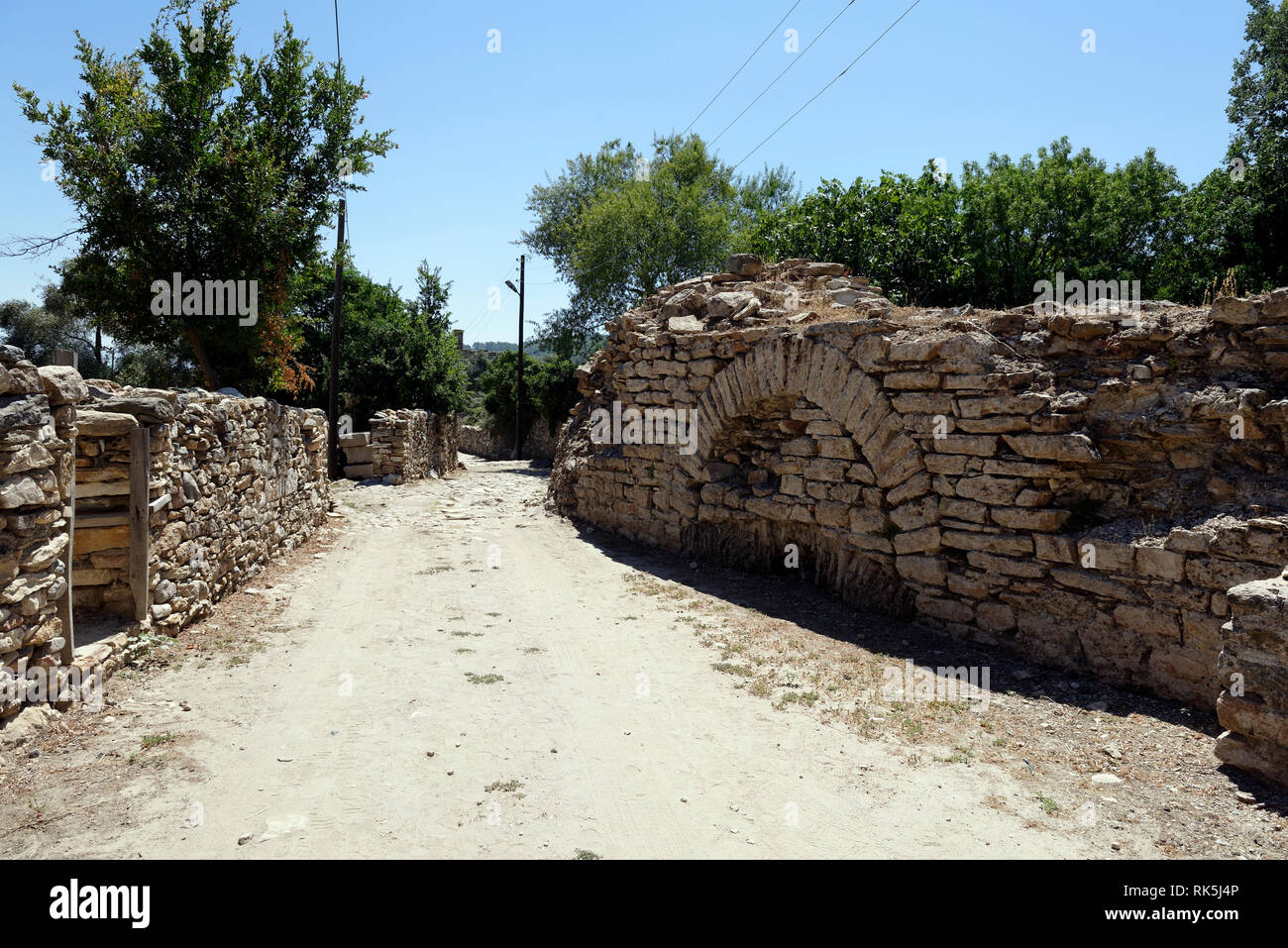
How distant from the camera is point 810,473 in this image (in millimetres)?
7719

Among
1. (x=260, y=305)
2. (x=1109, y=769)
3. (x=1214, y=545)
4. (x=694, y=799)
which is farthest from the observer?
(x=260, y=305)

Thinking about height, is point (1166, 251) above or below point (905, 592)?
above

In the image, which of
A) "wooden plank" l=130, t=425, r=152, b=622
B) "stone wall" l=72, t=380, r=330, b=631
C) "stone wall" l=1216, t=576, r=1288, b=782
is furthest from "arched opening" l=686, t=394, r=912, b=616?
"wooden plank" l=130, t=425, r=152, b=622

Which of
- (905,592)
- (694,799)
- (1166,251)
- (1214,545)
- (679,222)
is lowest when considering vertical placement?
(694,799)

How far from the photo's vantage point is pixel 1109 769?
4219mm

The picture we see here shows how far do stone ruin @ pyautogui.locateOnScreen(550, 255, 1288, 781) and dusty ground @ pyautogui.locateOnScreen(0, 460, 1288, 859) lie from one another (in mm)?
379

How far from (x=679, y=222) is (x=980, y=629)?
72.9 ft

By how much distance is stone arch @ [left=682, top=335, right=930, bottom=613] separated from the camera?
6.89 metres

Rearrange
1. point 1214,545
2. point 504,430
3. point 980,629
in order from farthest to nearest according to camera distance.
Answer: point 504,430
point 980,629
point 1214,545

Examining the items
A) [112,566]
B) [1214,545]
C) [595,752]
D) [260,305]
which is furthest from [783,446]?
[260,305]

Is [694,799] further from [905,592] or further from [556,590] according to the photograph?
[556,590]

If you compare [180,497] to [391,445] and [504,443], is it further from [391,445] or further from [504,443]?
[504,443]

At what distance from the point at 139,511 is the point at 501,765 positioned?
3.64m

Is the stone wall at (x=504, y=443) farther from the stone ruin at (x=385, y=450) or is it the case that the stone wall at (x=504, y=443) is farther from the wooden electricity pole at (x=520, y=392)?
the stone ruin at (x=385, y=450)
